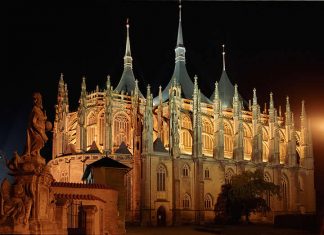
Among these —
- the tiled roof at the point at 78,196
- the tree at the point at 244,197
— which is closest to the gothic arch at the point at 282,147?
the tree at the point at 244,197

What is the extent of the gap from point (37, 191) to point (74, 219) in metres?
12.4

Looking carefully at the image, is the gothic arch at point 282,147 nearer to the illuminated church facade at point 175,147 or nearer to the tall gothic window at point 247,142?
the illuminated church facade at point 175,147

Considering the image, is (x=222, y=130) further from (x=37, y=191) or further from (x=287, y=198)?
(x=37, y=191)

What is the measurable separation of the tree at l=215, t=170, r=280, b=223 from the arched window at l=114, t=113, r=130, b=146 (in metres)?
13.0

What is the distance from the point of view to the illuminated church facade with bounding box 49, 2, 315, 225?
54625 mm

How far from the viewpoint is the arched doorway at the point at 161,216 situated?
55.2 meters

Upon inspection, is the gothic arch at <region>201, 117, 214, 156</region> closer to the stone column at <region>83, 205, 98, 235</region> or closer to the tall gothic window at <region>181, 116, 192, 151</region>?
the tall gothic window at <region>181, 116, 192, 151</region>

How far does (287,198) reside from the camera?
68.3 meters

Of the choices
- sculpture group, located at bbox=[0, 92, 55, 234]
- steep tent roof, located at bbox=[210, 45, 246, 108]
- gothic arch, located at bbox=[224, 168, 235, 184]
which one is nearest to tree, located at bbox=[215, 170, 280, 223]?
gothic arch, located at bbox=[224, 168, 235, 184]

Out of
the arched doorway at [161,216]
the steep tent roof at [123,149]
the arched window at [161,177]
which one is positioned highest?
the steep tent roof at [123,149]

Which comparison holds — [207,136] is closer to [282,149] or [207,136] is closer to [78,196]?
[282,149]

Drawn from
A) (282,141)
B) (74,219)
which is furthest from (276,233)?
(282,141)

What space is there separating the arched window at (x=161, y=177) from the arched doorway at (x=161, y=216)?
2.11 metres

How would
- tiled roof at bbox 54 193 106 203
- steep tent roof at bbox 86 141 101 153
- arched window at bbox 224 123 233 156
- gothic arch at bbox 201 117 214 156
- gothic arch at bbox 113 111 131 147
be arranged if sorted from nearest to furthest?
tiled roof at bbox 54 193 106 203 → steep tent roof at bbox 86 141 101 153 → gothic arch at bbox 113 111 131 147 → gothic arch at bbox 201 117 214 156 → arched window at bbox 224 123 233 156
